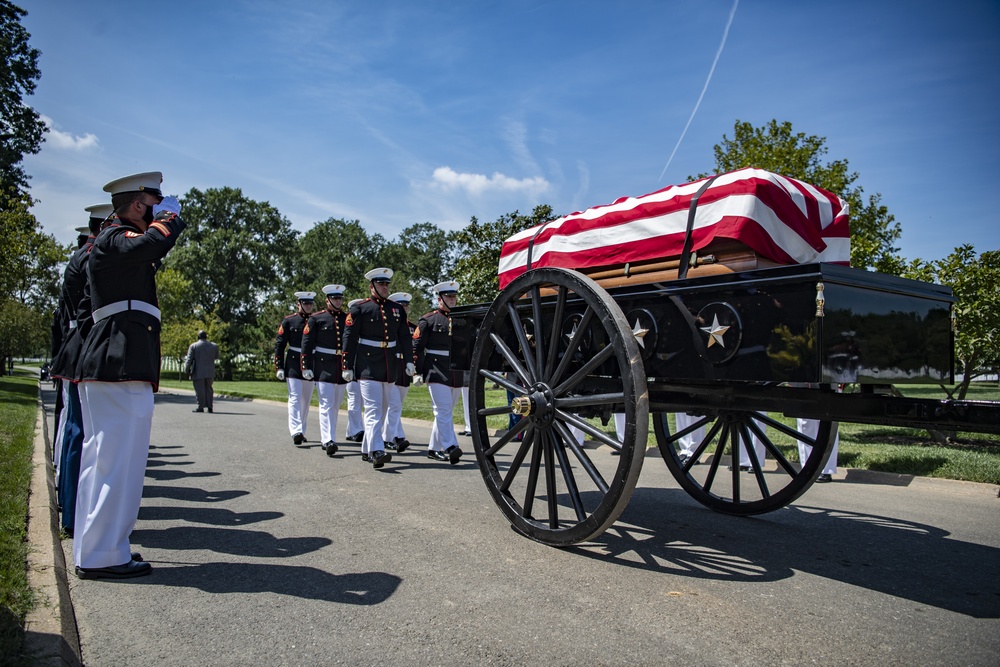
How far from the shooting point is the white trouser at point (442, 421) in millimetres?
8203

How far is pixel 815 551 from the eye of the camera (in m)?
4.23

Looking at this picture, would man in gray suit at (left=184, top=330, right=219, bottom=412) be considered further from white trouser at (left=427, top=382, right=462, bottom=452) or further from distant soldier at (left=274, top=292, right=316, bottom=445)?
white trouser at (left=427, top=382, right=462, bottom=452)

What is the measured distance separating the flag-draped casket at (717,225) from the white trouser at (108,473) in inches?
113

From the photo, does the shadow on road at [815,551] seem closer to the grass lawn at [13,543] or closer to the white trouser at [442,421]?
the grass lawn at [13,543]

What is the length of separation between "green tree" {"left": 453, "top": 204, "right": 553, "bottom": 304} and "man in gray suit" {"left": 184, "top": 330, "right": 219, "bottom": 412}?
24.9 feet

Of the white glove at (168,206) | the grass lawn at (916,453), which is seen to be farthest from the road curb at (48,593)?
the grass lawn at (916,453)

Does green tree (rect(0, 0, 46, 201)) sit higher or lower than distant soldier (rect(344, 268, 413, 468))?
higher

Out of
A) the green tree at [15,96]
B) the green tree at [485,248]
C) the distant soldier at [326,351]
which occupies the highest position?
the green tree at [15,96]

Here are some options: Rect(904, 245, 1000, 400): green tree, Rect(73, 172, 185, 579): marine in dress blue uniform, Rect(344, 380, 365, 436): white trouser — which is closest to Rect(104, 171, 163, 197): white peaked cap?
Rect(73, 172, 185, 579): marine in dress blue uniform

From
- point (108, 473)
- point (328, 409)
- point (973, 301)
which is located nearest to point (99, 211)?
point (108, 473)

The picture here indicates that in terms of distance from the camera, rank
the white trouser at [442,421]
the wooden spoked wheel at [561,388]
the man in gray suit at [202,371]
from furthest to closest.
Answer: the man in gray suit at [202,371], the white trouser at [442,421], the wooden spoked wheel at [561,388]

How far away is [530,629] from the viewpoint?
9.77 ft

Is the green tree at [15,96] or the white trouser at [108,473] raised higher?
the green tree at [15,96]

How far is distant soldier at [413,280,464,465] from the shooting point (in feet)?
27.0
